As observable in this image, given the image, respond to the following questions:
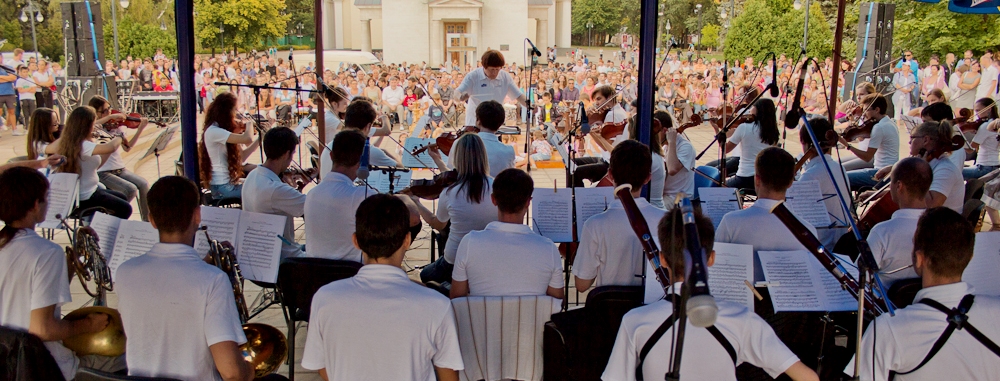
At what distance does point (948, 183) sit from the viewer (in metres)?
4.61

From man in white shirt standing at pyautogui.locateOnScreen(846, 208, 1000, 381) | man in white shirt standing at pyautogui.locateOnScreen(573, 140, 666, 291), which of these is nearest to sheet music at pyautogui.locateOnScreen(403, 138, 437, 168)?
man in white shirt standing at pyautogui.locateOnScreen(573, 140, 666, 291)

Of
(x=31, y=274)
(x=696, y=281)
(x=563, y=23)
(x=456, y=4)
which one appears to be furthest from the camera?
(x=563, y=23)

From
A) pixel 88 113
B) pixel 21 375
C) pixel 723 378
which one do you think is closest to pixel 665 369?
pixel 723 378

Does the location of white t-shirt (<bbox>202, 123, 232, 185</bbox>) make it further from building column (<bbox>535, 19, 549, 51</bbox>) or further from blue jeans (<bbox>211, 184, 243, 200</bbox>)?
building column (<bbox>535, 19, 549, 51</bbox>)

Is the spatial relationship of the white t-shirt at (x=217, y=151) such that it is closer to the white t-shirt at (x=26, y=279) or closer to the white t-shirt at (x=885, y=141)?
the white t-shirt at (x=26, y=279)

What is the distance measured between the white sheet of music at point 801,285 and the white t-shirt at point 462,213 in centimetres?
152

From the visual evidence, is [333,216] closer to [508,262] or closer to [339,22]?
[508,262]

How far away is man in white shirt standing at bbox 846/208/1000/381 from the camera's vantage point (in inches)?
88.1

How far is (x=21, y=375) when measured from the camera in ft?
8.44

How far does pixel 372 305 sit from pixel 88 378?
839mm

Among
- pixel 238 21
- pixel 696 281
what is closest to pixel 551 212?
A: pixel 696 281

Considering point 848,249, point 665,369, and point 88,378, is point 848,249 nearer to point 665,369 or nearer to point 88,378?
Answer: point 665,369

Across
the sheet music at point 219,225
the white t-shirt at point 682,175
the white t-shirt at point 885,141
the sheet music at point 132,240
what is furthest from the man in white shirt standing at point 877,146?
the sheet music at point 132,240

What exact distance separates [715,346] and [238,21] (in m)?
40.4
